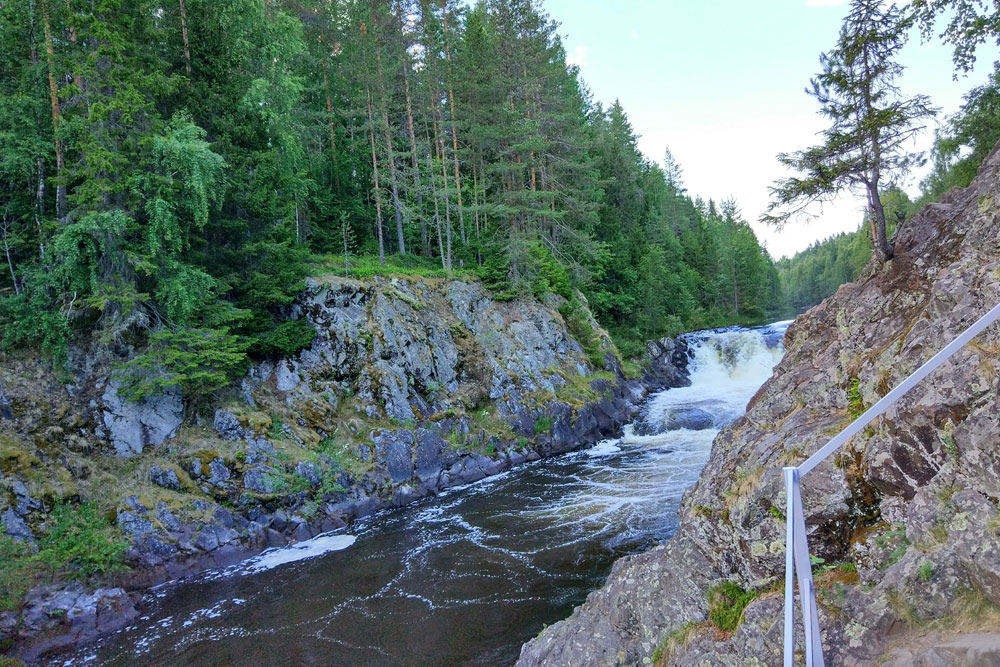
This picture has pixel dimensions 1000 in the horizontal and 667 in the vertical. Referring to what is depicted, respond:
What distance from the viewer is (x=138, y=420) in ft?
41.1

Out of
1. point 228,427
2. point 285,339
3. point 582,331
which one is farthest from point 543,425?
point 228,427

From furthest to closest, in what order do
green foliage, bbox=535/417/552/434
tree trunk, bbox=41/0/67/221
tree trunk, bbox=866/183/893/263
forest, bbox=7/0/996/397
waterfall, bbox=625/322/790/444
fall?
1. waterfall, bbox=625/322/790/444
2. green foliage, bbox=535/417/552/434
3. forest, bbox=7/0/996/397
4. tree trunk, bbox=41/0/67/221
5. tree trunk, bbox=866/183/893/263

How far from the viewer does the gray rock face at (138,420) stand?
12209 millimetres

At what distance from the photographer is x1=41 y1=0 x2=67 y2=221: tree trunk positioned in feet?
38.9

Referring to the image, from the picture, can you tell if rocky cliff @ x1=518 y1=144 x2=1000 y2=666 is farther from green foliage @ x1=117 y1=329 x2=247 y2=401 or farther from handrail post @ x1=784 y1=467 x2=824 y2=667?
green foliage @ x1=117 y1=329 x2=247 y2=401

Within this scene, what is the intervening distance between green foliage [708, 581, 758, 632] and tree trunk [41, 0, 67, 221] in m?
15.7

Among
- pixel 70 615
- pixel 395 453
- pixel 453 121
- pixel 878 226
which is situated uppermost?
pixel 453 121

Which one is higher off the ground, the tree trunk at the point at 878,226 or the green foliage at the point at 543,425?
the tree trunk at the point at 878,226

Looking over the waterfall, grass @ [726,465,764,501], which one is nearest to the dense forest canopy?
the waterfall

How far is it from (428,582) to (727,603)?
6677mm

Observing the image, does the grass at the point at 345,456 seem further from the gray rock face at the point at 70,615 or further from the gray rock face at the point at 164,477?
the gray rock face at the point at 70,615

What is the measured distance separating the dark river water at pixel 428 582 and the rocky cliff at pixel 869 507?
9.25 ft

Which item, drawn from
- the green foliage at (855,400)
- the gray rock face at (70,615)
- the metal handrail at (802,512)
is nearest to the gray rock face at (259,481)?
the gray rock face at (70,615)

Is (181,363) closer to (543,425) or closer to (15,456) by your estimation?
(15,456)
